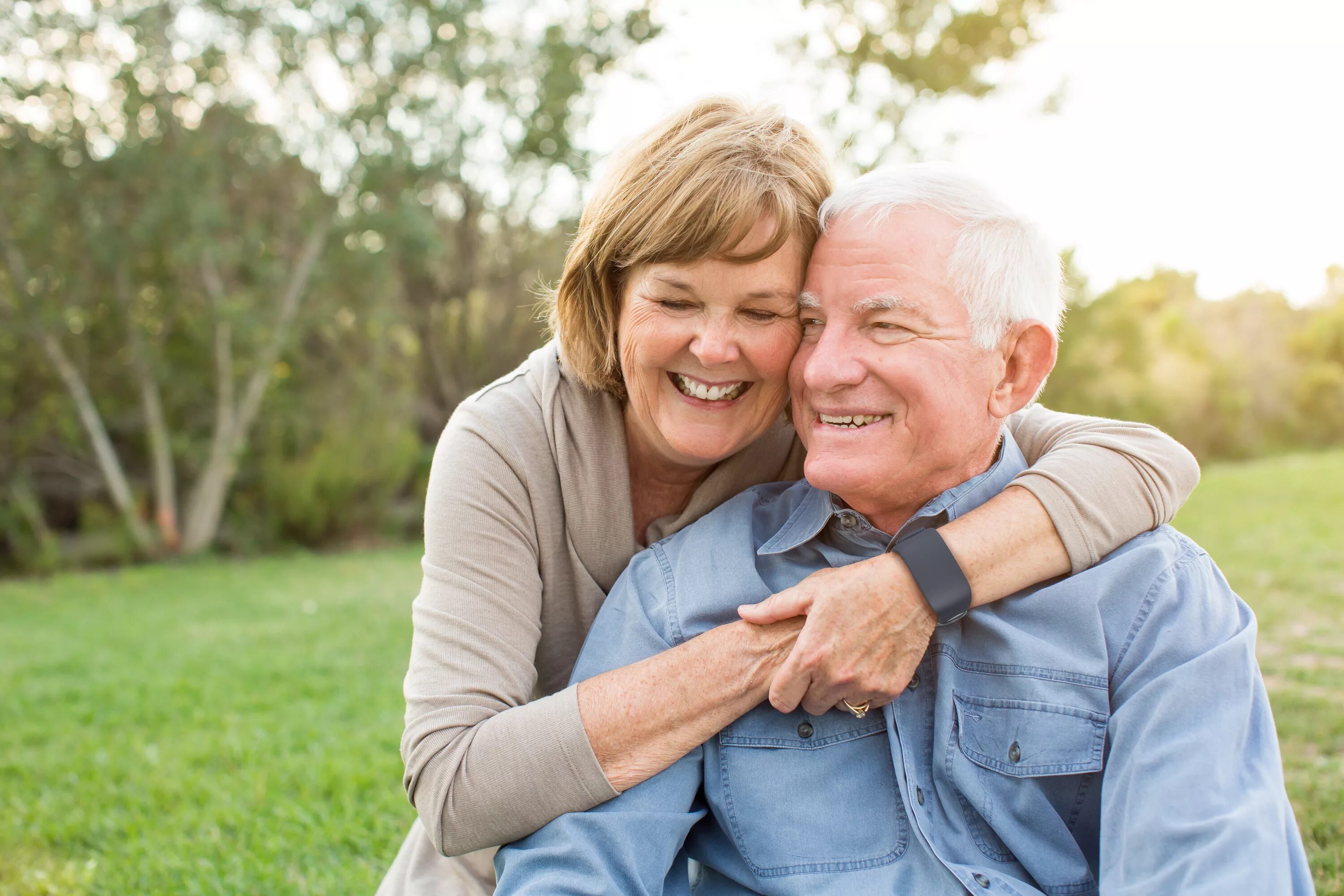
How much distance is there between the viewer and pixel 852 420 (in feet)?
6.35

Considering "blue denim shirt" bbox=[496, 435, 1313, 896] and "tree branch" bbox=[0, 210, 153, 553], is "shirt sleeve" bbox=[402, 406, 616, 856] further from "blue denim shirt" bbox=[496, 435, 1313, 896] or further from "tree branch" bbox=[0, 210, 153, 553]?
"tree branch" bbox=[0, 210, 153, 553]

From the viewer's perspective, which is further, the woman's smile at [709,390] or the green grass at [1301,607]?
the green grass at [1301,607]

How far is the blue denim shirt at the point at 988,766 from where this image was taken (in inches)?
62.3

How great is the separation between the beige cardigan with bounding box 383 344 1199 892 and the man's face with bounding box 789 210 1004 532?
186 millimetres

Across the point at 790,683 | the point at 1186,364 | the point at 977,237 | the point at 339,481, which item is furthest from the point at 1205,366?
the point at 790,683

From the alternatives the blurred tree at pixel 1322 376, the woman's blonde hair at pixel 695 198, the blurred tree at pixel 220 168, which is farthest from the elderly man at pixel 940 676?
the blurred tree at pixel 1322 376

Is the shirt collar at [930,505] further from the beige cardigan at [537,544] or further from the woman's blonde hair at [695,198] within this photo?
the woman's blonde hair at [695,198]

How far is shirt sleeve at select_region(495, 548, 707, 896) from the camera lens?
1.68m

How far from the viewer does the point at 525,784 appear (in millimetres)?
1716

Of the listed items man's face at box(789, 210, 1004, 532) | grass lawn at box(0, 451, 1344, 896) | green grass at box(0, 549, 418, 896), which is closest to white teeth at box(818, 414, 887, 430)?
man's face at box(789, 210, 1004, 532)

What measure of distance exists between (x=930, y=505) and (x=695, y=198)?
76cm

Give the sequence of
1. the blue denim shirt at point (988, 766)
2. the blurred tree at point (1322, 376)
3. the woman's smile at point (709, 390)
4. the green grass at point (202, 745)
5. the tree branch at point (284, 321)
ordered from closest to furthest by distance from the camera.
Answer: the blue denim shirt at point (988, 766)
the woman's smile at point (709, 390)
the green grass at point (202, 745)
the tree branch at point (284, 321)
the blurred tree at point (1322, 376)

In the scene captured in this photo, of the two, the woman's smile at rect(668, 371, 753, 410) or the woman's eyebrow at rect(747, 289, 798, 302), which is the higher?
the woman's eyebrow at rect(747, 289, 798, 302)

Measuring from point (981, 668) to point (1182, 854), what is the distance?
0.43 meters
